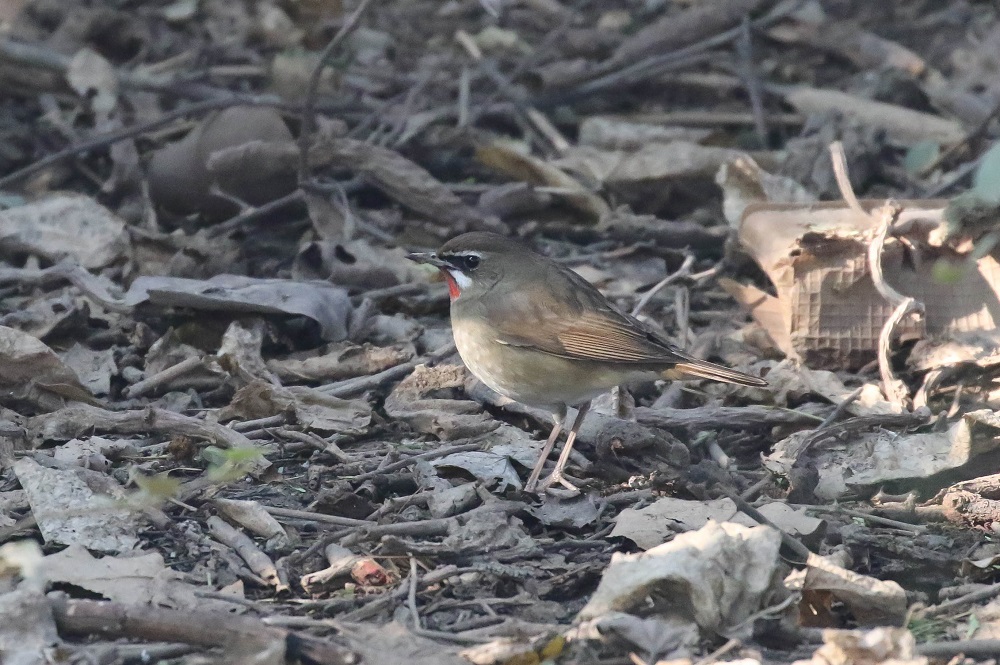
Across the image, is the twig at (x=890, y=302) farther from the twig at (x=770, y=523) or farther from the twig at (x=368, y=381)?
the twig at (x=368, y=381)

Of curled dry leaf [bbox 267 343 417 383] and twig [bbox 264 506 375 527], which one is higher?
twig [bbox 264 506 375 527]

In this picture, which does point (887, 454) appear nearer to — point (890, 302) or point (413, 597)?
point (890, 302)

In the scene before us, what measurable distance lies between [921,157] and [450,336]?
3700 millimetres

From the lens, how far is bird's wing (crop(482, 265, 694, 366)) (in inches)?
243

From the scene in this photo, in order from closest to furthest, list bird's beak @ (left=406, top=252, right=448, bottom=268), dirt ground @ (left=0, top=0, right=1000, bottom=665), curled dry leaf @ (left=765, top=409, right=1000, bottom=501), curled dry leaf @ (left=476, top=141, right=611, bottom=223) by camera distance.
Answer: dirt ground @ (left=0, top=0, right=1000, bottom=665), curled dry leaf @ (left=765, top=409, right=1000, bottom=501), bird's beak @ (left=406, top=252, right=448, bottom=268), curled dry leaf @ (left=476, top=141, right=611, bottom=223)

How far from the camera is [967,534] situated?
16.8ft

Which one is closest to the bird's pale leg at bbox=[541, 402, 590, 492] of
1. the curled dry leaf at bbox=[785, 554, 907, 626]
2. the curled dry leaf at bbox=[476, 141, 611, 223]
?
the curled dry leaf at bbox=[785, 554, 907, 626]

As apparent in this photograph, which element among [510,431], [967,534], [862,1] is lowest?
[510,431]

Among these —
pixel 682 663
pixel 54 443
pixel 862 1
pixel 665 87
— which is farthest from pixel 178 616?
pixel 862 1

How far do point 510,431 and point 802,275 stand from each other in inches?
67.2

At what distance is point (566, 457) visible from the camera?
19.5 feet

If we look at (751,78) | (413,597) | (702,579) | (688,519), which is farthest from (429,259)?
(751,78)

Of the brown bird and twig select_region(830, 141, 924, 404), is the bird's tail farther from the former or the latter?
twig select_region(830, 141, 924, 404)

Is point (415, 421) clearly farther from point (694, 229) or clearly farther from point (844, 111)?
point (844, 111)
